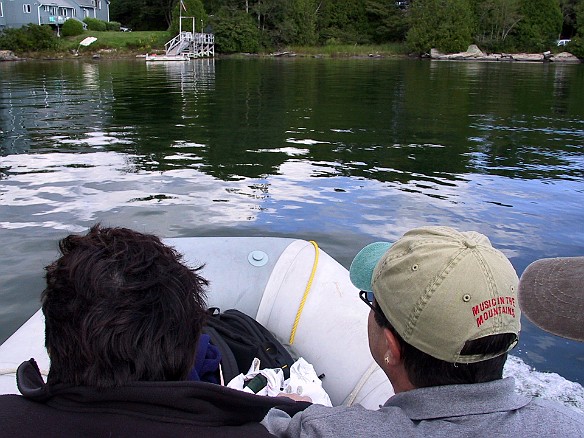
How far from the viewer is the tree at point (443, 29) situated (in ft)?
165

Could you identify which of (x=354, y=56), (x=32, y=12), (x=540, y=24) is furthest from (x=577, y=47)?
(x=32, y=12)

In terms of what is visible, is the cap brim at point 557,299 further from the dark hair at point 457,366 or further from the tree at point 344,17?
the tree at point 344,17

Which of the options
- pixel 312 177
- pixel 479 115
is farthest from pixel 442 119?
pixel 312 177

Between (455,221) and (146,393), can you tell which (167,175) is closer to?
(455,221)

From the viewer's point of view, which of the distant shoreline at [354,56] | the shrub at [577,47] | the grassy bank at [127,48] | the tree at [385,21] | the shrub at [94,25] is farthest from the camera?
the tree at [385,21]

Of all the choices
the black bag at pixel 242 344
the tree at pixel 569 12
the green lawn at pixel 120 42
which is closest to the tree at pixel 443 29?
the tree at pixel 569 12

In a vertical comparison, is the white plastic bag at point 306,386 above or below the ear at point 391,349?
below

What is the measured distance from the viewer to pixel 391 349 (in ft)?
4.19

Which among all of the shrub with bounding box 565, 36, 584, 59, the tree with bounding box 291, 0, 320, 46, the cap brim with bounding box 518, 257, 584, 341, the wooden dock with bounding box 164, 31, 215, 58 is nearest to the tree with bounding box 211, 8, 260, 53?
the wooden dock with bounding box 164, 31, 215, 58

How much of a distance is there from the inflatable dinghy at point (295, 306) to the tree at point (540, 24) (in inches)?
2142

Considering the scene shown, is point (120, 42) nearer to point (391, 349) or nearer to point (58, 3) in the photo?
point (58, 3)

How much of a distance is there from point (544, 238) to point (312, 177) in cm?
329

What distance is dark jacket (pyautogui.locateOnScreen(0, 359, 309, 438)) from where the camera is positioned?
1.14 metres

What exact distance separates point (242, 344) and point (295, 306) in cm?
50
